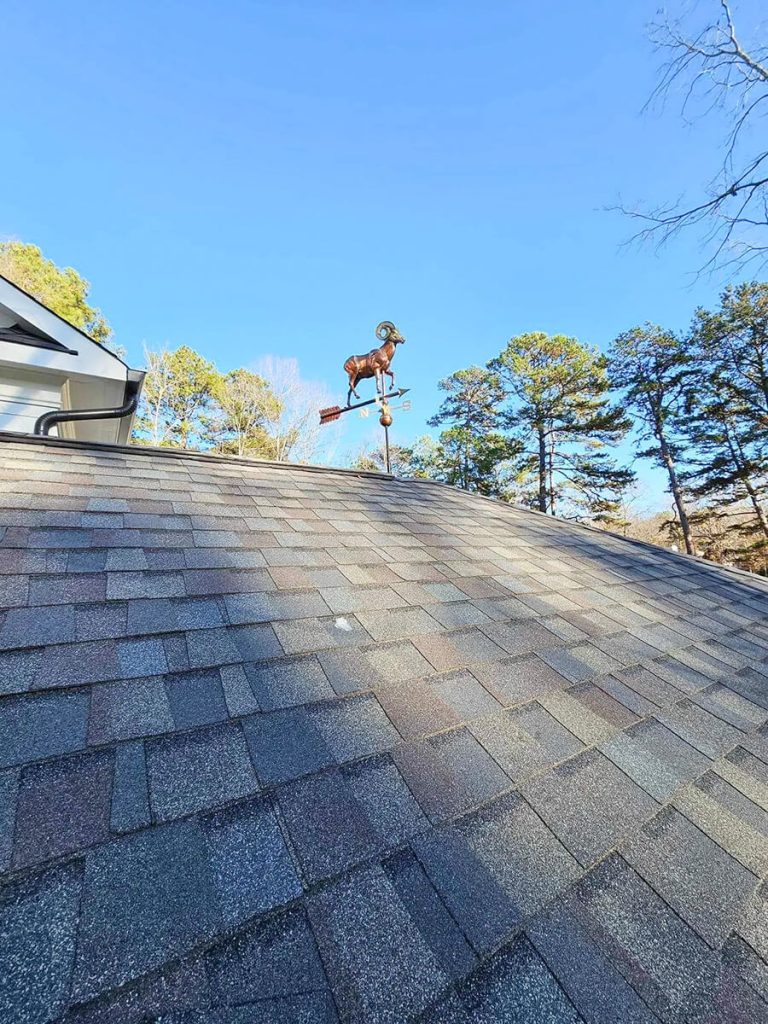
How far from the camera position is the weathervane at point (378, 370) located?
4701mm

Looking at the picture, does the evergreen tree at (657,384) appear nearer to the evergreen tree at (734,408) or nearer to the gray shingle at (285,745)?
the evergreen tree at (734,408)

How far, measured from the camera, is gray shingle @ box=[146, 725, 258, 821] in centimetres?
78

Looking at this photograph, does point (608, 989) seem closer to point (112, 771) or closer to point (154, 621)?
point (112, 771)

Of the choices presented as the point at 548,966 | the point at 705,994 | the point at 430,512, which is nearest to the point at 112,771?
the point at 548,966

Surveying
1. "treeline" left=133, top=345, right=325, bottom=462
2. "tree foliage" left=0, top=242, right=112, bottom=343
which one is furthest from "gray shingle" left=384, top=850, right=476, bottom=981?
"treeline" left=133, top=345, right=325, bottom=462

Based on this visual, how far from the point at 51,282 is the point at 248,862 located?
1842cm

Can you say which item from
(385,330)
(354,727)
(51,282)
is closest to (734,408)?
(385,330)

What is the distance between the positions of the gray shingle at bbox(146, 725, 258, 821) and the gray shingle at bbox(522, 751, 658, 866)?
2.26 feet

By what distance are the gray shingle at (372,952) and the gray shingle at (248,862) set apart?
68 mm

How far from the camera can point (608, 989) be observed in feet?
2.15

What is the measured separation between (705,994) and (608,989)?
198 millimetres

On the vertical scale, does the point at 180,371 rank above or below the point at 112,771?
above

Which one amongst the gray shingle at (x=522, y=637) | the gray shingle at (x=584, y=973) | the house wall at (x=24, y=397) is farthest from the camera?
the house wall at (x=24, y=397)

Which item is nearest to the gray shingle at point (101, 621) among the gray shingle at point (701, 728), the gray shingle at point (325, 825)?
the gray shingle at point (325, 825)
